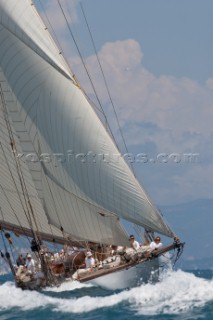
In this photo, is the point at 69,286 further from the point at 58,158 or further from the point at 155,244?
the point at 58,158

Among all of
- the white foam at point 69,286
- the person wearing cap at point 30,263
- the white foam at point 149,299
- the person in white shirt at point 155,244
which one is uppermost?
the person wearing cap at point 30,263

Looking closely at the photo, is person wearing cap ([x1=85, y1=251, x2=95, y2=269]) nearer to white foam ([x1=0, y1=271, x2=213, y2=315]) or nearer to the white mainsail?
the white mainsail

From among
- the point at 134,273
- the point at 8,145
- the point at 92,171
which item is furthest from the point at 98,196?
the point at 8,145

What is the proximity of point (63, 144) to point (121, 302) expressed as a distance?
8.06m

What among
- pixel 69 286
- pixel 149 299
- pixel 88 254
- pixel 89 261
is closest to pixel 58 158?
pixel 88 254

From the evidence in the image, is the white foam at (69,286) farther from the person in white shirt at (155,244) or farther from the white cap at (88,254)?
the person in white shirt at (155,244)

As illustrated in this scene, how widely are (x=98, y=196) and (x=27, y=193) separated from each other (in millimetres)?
7075

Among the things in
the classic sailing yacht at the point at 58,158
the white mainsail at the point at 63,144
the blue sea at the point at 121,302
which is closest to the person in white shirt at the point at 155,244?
the classic sailing yacht at the point at 58,158

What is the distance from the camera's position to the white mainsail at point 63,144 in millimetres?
45312

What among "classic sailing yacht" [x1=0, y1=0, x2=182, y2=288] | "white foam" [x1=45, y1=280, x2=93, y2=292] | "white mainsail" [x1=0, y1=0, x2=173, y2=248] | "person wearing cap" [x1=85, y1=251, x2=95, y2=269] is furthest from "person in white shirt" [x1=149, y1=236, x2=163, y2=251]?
"white foam" [x1=45, y1=280, x2=93, y2=292]

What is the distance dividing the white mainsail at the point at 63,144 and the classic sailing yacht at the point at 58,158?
0.05 meters

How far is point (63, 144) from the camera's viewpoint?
155ft

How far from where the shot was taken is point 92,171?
151ft

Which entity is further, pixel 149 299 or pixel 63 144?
pixel 63 144
